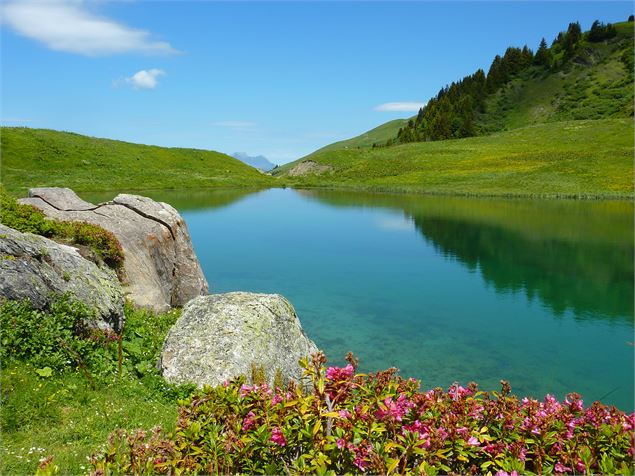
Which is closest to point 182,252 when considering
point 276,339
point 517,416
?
point 276,339

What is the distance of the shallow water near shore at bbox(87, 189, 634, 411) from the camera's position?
53.3 ft

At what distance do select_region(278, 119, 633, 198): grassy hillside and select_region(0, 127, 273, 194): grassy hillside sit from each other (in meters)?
21.0

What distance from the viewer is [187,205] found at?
62.2 m

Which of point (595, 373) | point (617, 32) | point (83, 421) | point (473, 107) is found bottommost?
point (595, 373)

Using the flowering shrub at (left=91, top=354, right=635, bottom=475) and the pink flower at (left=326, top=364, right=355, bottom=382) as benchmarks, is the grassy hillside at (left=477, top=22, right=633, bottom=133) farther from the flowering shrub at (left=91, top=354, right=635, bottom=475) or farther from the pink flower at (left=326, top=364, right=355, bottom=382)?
the pink flower at (left=326, top=364, right=355, bottom=382)

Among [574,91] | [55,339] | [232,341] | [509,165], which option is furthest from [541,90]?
[55,339]

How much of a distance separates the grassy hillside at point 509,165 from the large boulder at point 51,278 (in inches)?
2796

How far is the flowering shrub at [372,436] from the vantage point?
5047 millimetres

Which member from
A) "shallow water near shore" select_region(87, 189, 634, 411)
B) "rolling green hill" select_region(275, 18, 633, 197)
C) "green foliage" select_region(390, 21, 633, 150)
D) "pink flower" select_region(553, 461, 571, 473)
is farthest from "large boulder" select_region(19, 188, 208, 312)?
"green foliage" select_region(390, 21, 633, 150)

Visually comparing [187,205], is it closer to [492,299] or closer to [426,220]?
[426,220]

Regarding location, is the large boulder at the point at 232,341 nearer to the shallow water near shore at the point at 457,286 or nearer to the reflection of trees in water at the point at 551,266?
the shallow water near shore at the point at 457,286

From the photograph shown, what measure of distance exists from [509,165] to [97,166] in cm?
8285

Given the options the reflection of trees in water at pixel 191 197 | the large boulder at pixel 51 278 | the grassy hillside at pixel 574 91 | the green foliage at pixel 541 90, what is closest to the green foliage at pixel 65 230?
the large boulder at pixel 51 278

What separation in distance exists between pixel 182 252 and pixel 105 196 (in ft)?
172
